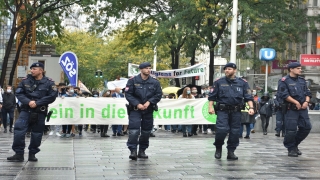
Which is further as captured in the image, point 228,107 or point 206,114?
point 206,114

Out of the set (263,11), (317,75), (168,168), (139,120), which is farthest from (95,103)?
(317,75)

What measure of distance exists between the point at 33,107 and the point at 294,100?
182 inches

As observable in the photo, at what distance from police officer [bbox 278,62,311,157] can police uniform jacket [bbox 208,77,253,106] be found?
1001mm

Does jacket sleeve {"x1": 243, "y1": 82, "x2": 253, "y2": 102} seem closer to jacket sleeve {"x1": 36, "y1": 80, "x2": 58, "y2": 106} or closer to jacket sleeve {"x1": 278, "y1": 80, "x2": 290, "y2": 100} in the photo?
jacket sleeve {"x1": 278, "y1": 80, "x2": 290, "y2": 100}

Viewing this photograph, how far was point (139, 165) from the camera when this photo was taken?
10.5 m

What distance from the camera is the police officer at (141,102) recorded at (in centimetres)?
1141

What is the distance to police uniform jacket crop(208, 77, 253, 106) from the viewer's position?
1158cm

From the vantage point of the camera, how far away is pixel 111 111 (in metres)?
20.8

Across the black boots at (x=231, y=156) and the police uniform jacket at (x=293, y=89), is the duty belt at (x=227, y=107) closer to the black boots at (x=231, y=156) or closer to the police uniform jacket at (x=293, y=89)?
the black boots at (x=231, y=156)

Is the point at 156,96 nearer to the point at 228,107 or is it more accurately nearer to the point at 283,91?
the point at 228,107

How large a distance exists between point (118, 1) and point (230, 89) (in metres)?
19.1

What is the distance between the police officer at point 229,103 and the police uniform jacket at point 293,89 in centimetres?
94

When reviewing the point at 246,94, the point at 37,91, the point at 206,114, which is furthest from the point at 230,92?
the point at 206,114

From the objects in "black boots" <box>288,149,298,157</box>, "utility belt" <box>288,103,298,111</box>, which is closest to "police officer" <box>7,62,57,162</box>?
"utility belt" <box>288,103,298,111</box>
